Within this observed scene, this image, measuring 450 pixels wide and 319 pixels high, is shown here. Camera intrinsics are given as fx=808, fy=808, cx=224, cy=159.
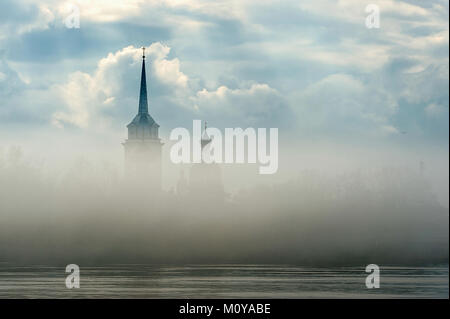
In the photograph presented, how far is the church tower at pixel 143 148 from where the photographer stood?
120375 millimetres

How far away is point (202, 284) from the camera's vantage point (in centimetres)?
14288

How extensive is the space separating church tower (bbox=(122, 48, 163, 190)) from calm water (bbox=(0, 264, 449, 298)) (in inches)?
729

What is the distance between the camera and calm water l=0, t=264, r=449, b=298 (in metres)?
118

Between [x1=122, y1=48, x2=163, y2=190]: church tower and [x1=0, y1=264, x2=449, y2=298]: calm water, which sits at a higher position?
[x1=122, y1=48, x2=163, y2=190]: church tower

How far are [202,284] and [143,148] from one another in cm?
3028

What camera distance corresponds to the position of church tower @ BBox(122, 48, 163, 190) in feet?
395

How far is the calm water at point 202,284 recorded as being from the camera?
386 ft

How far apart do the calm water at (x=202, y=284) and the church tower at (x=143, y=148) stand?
1852 cm

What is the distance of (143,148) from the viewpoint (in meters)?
126

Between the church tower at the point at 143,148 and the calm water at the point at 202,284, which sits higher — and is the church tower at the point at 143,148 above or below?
above
